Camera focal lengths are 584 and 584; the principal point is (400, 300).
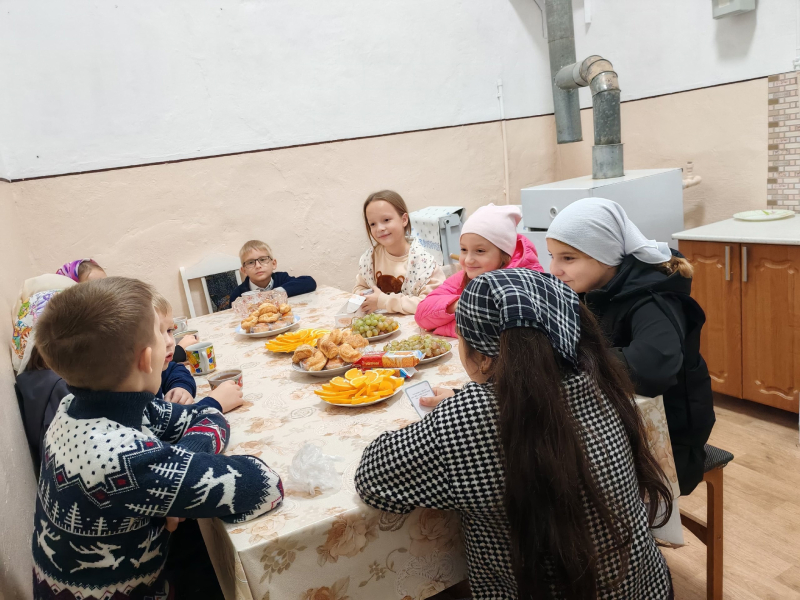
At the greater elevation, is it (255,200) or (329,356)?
(255,200)

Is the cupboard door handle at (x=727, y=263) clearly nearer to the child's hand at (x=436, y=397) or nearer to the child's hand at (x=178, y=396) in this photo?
the child's hand at (x=436, y=397)

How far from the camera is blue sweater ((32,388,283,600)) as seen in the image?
3.21ft

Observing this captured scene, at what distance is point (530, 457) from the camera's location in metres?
0.91

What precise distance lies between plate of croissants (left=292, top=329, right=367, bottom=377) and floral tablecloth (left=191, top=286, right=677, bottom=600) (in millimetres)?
176

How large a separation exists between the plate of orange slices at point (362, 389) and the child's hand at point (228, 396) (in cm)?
21

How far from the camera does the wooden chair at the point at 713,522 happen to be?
158 cm

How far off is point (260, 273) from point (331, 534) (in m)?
2.30

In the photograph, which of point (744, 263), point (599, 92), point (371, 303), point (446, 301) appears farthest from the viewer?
point (599, 92)

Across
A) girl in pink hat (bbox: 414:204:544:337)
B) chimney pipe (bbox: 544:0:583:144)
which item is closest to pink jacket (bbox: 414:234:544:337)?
girl in pink hat (bbox: 414:204:544:337)

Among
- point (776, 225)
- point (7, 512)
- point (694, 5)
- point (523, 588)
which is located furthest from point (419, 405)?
point (694, 5)

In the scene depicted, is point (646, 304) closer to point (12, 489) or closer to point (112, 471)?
point (112, 471)

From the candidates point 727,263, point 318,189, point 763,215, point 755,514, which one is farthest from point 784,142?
point 318,189

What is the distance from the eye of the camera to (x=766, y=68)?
3043 millimetres

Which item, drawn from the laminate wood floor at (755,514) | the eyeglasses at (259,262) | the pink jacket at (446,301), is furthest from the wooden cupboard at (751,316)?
the eyeglasses at (259,262)
